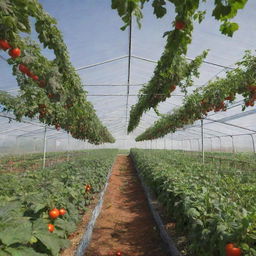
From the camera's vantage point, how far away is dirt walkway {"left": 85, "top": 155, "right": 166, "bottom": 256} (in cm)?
453

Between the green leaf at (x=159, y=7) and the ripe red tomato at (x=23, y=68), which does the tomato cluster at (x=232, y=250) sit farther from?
the ripe red tomato at (x=23, y=68)

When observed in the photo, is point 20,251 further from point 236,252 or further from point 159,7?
point 159,7

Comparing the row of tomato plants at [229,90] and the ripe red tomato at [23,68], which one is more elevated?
the row of tomato plants at [229,90]

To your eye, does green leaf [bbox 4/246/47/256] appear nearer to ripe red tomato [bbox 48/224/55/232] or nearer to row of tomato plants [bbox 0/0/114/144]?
ripe red tomato [bbox 48/224/55/232]

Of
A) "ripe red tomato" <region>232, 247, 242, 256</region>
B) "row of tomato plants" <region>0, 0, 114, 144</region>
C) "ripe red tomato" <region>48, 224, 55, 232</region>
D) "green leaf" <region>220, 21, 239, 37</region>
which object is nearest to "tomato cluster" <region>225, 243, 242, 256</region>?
"ripe red tomato" <region>232, 247, 242, 256</region>

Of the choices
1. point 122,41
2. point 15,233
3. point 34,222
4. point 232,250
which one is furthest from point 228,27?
point 122,41

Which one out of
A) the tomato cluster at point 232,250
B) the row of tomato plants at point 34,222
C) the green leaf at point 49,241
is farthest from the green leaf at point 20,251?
the tomato cluster at point 232,250

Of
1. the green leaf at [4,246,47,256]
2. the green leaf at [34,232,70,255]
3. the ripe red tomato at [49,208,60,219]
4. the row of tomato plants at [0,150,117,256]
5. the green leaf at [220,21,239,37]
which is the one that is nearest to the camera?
the green leaf at [220,21,239,37]

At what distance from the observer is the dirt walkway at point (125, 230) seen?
4.53 metres

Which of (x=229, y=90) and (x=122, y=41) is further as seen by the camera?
(x=122, y=41)

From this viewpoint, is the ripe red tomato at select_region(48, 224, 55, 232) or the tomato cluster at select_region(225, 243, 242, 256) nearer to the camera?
the tomato cluster at select_region(225, 243, 242, 256)

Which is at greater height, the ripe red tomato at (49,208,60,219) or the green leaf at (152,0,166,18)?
the green leaf at (152,0,166,18)

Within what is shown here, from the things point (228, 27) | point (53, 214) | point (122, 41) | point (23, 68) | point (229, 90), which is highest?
point (122, 41)

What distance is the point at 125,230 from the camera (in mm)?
5562
